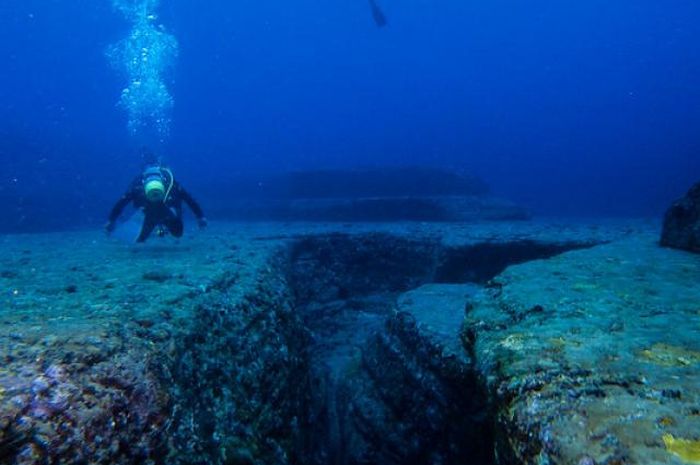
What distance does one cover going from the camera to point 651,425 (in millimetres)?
1285

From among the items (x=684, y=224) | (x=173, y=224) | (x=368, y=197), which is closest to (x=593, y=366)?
(x=684, y=224)

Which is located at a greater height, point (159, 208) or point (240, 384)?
point (159, 208)

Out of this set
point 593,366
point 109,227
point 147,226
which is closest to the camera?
point 593,366

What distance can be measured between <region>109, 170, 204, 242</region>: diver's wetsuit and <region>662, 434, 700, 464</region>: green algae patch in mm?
5928

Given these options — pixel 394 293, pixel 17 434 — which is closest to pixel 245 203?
pixel 394 293

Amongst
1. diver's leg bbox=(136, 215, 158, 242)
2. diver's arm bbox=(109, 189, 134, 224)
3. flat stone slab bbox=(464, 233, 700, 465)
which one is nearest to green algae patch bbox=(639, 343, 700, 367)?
flat stone slab bbox=(464, 233, 700, 465)

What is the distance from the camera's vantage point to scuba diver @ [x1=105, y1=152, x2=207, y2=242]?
18.8 feet

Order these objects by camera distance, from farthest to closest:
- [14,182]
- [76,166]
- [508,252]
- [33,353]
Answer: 1. [76,166]
2. [14,182]
3. [508,252]
4. [33,353]

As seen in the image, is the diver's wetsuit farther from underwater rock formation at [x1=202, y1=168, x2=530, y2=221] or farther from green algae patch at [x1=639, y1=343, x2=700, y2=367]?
underwater rock formation at [x1=202, y1=168, x2=530, y2=221]

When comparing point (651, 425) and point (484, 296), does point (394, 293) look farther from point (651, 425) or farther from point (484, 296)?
point (651, 425)

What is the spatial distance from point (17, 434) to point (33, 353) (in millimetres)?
582

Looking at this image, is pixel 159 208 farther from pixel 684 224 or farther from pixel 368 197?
pixel 368 197

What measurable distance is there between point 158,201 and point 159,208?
279 mm

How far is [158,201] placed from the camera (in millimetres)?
5812
